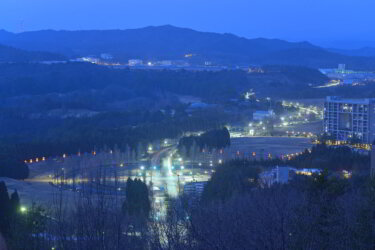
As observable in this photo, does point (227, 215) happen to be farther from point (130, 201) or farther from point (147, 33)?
point (147, 33)

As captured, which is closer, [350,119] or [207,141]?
[207,141]

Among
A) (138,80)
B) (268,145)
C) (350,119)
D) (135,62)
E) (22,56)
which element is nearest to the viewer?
(268,145)

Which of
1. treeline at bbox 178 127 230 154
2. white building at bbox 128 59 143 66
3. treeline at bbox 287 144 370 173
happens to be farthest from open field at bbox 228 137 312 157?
white building at bbox 128 59 143 66

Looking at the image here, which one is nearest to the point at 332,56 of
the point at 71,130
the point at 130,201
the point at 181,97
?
the point at 181,97

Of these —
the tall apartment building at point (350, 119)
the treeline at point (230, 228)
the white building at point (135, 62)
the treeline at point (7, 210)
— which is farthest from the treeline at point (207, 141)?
the white building at point (135, 62)

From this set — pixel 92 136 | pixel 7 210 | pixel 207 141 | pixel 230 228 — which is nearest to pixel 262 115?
pixel 207 141

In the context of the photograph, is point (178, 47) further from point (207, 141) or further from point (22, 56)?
point (207, 141)

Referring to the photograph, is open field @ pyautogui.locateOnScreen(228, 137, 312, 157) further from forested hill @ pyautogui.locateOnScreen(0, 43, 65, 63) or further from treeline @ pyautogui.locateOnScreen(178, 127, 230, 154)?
forested hill @ pyautogui.locateOnScreen(0, 43, 65, 63)
